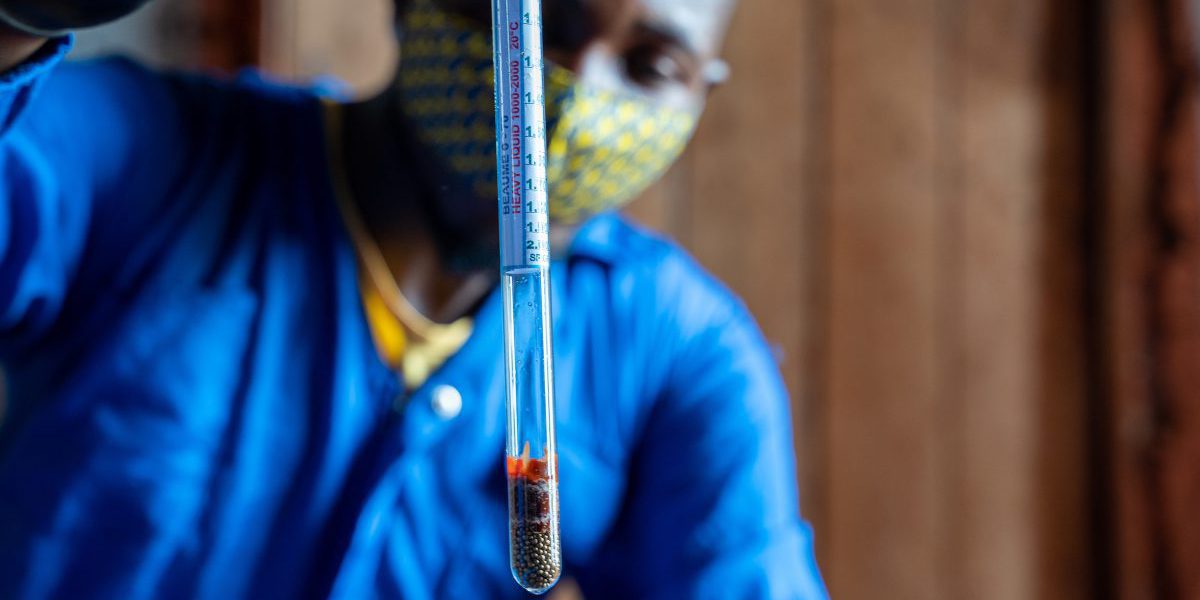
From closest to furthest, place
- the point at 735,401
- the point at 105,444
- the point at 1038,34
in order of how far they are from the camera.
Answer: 1. the point at 105,444
2. the point at 735,401
3. the point at 1038,34

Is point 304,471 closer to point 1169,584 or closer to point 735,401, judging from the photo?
point 735,401

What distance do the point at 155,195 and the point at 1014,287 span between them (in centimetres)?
112

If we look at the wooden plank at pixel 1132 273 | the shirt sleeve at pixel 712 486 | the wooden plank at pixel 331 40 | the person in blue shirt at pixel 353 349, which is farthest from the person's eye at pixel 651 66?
the wooden plank at pixel 1132 273

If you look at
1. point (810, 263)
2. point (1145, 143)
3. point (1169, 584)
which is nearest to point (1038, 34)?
point (1145, 143)

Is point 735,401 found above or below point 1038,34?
below

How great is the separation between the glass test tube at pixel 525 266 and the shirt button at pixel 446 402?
234 millimetres

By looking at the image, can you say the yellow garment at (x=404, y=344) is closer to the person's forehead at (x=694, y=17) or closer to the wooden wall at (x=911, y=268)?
the person's forehead at (x=694, y=17)

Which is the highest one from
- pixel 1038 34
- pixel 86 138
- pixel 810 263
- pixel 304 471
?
pixel 1038 34

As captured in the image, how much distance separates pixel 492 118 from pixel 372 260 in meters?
0.14

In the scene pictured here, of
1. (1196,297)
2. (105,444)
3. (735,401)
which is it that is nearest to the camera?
(105,444)

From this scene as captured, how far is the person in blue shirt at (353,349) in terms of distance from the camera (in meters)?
0.62

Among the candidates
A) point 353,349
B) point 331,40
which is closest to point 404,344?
point 353,349

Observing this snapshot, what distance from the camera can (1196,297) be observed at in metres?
1.30

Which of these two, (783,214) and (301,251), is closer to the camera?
(301,251)
